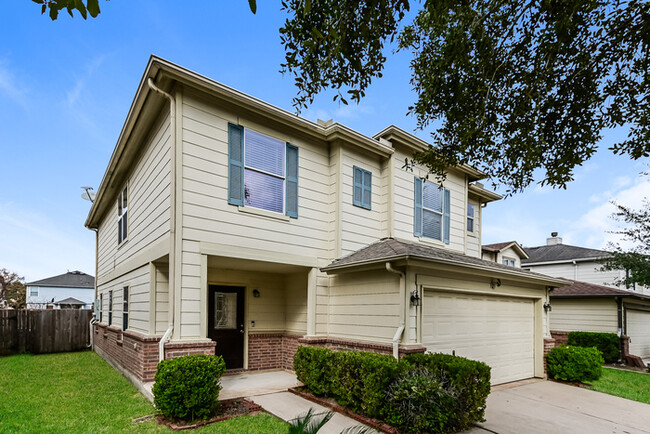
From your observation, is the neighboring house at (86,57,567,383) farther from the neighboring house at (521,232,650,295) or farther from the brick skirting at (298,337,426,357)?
the neighboring house at (521,232,650,295)

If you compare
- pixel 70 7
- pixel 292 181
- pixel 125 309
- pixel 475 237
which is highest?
pixel 292 181

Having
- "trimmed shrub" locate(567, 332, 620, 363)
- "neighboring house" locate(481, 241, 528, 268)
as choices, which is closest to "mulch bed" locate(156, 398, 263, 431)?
"trimmed shrub" locate(567, 332, 620, 363)

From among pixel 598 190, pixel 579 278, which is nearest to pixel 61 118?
pixel 598 190

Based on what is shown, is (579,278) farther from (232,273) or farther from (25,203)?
(25,203)

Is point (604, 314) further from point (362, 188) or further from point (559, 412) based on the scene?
point (362, 188)

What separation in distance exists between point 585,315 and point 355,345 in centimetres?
1212

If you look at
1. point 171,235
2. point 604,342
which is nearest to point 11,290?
point 171,235

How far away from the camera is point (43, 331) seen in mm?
13961

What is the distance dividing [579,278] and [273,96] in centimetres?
2404

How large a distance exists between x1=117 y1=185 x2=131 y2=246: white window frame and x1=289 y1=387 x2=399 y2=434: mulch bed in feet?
21.2

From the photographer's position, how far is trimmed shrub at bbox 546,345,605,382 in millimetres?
9312

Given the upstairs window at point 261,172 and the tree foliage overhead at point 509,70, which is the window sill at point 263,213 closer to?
the upstairs window at point 261,172

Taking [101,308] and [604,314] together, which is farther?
[604,314]

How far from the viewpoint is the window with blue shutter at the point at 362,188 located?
31.3 feet
